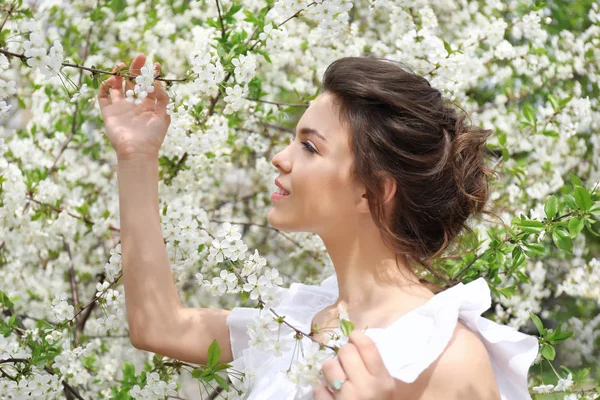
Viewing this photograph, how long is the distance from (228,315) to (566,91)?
268cm

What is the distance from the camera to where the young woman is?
1575 mm

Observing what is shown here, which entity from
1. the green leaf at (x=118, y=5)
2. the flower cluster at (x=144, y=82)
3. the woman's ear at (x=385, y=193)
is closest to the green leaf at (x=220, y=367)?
the woman's ear at (x=385, y=193)

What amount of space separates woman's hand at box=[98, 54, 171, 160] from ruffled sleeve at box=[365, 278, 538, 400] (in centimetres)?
75

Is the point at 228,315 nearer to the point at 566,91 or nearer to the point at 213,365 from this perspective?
the point at 213,365

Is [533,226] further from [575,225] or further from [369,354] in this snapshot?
[369,354]

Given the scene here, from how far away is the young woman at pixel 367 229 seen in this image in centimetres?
158

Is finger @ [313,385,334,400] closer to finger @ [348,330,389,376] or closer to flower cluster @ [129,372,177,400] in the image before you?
finger @ [348,330,389,376]

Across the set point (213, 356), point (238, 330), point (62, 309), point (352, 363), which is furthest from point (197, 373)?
point (352, 363)

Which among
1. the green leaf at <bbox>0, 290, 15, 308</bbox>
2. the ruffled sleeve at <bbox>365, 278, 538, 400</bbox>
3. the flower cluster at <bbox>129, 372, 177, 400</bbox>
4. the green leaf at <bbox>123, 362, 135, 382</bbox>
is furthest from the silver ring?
the green leaf at <bbox>0, 290, 15, 308</bbox>

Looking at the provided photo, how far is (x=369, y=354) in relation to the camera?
1419 mm

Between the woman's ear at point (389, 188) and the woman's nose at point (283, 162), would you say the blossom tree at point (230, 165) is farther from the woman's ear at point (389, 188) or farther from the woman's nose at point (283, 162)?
→ the woman's ear at point (389, 188)

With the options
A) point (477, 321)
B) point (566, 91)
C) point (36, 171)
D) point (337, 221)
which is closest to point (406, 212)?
point (337, 221)

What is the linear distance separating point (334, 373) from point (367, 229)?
481 mm

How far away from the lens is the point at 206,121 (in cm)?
267
